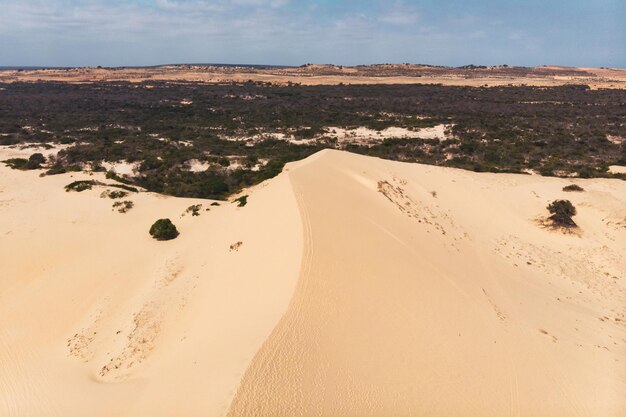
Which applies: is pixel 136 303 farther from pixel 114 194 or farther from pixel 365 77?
pixel 365 77

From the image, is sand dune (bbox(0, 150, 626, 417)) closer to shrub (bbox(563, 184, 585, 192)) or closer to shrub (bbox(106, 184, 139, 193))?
shrub (bbox(106, 184, 139, 193))

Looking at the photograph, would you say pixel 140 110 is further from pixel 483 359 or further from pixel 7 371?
pixel 483 359

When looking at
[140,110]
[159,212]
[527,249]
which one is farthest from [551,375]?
[140,110]

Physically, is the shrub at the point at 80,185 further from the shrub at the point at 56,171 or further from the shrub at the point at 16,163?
the shrub at the point at 16,163

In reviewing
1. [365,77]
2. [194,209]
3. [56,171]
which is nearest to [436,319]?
[194,209]

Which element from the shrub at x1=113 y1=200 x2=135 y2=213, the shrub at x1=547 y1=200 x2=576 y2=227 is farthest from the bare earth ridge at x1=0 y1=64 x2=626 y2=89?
the shrub at x1=113 y1=200 x2=135 y2=213

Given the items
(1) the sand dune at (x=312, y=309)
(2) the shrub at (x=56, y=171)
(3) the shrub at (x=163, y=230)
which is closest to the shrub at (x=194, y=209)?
(1) the sand dune at (x=312, y=309)
